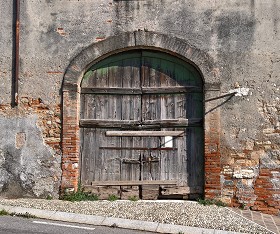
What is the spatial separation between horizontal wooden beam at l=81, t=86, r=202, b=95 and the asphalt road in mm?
3063

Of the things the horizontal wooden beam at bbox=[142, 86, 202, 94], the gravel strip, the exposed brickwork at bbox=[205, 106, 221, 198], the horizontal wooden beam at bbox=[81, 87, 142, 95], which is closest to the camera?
the gravel strip

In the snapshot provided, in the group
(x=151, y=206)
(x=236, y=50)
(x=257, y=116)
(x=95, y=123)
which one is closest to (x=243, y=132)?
(x=257, y=116)

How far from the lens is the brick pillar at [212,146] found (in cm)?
787

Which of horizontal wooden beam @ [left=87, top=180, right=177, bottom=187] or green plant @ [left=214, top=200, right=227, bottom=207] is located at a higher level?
horizontal wooden beam @ [left=87, top=180, right=177, bottom=187]

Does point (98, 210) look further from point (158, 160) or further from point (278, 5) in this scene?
point (278, 5)

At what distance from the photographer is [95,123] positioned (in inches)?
330

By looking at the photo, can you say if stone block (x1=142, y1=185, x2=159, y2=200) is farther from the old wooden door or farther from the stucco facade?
the stucco facade

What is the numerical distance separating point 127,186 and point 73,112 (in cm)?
197

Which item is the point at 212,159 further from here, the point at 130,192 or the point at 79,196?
the point at 79,196

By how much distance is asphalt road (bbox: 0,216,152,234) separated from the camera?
233 inches

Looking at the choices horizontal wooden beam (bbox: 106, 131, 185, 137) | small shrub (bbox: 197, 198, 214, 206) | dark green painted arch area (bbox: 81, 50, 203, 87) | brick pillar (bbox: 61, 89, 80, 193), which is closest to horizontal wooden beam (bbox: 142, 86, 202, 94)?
dark green painted arch area (bbox: 81, 50, 203, 87)

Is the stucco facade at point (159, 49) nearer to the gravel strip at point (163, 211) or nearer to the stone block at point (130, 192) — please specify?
the gravel strip at point (163, 211)

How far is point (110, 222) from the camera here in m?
6.52

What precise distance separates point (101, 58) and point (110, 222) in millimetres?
3661
